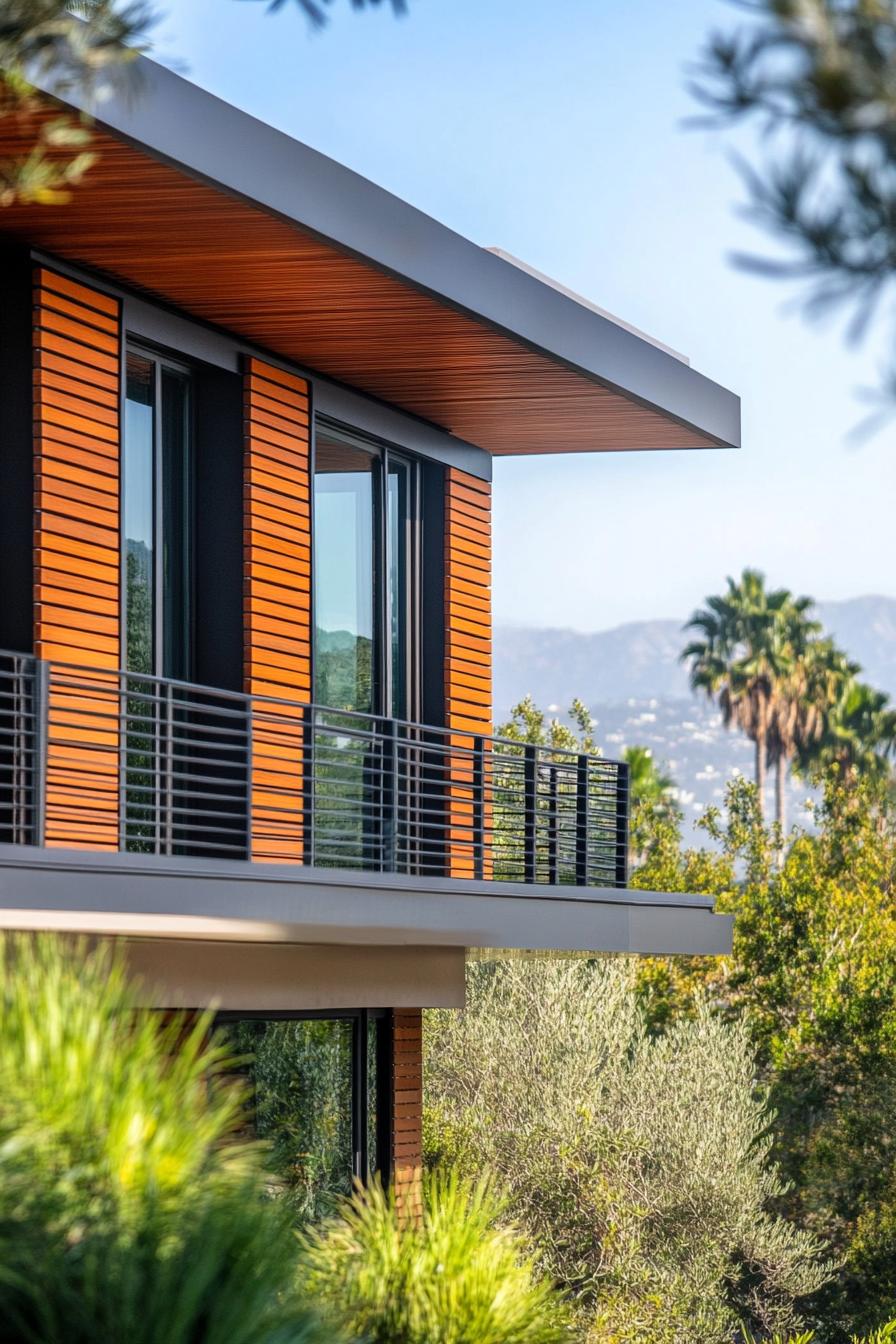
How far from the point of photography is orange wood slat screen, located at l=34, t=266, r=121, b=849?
10.7 metres

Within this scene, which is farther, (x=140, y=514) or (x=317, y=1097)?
(x=317, y=1097)

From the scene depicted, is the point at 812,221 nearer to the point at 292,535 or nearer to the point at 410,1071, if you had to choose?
the point at 292,535

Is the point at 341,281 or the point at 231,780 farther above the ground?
the point at 341,281

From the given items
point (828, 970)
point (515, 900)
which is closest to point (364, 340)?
point (515, 900)

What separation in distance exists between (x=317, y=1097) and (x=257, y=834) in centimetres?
255

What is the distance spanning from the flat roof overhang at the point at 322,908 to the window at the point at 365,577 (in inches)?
78.5

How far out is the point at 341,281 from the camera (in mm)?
11852

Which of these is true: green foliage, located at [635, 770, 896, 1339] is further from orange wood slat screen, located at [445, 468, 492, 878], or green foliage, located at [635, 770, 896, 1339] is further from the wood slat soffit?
the wood slat soffit

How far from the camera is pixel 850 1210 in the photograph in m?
27.4

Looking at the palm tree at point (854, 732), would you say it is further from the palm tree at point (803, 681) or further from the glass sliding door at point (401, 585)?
the glass sliding door at point (401, 585)

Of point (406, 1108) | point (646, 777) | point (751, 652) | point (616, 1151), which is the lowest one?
point (616, 1151)

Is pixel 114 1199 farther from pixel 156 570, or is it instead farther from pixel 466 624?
pixel 466 624

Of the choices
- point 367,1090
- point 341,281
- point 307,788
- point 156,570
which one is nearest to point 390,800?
point 307,788

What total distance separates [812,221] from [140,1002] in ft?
26.5
